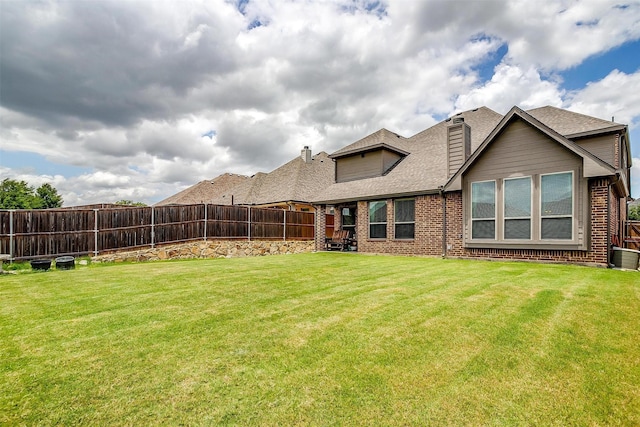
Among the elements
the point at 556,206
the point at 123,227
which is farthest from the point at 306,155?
the point at 556,206

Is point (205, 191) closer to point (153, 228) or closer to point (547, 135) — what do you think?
point (153, 228)

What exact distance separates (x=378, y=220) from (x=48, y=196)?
2191 inches

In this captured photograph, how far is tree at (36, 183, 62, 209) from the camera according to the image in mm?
49191

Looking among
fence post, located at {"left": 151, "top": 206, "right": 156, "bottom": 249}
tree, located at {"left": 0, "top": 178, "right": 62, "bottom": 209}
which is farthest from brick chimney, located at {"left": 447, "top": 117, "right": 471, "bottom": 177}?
tree, located at {"left": 0, "top": 178, "right": 62, "bottom": 209}

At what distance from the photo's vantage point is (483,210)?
11.7 metres

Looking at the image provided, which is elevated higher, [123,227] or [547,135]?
[547,135]

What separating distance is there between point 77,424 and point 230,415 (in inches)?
38.1

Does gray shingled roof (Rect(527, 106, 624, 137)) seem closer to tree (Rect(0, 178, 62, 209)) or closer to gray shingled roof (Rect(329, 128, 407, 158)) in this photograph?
gray shingled roof (Rect(329, 128, 407, 158))

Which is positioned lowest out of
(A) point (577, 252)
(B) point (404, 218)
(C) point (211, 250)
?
(C) point (211, 250)

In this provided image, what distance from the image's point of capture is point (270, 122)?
80.4ft

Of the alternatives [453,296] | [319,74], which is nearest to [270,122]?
[319,74]

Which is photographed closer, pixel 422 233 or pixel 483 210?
pixel 483 210

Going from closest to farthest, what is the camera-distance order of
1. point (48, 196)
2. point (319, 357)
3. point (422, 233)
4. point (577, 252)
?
point (319, 357)
point (577, 252)
point (422, 233)
point (48, 196)

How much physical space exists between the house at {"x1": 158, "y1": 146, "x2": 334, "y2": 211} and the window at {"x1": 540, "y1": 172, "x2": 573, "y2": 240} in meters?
14.9
